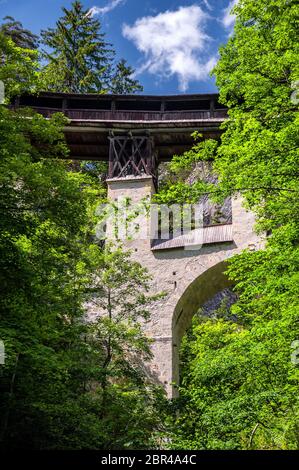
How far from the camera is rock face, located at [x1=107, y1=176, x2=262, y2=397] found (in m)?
14.6

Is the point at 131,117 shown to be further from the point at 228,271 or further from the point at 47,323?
the point at 47,323

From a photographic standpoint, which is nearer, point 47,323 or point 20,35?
point 47,323

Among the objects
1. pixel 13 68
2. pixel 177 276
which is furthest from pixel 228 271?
pixel 177 276

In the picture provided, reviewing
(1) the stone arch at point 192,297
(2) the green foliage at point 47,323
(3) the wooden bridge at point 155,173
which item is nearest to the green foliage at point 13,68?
(2) the green foliage at point 47,323

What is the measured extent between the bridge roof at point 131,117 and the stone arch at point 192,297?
17.8 ft

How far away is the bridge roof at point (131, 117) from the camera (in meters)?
17.8

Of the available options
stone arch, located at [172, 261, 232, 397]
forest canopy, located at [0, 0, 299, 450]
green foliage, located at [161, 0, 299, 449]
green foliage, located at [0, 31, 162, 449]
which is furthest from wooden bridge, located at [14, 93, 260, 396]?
green foliage, located at [161, 0, 299, 449]

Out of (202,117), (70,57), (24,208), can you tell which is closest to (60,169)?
(24,208)

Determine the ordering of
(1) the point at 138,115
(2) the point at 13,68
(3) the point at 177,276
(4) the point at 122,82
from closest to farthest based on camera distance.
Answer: (2) the point at 13,68
(3) the point at 177,276
(1) the point at 138,115
(4) the point at 122,82

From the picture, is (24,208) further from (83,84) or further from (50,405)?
(83,84)

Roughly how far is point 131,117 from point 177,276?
6.73m

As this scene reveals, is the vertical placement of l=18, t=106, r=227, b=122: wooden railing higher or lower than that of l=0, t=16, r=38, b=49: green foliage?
lower

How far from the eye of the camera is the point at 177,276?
604 inches

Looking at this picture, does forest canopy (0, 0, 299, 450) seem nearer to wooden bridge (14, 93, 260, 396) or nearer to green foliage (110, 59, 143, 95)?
wooden bridge (14, 93, 260, 396)
